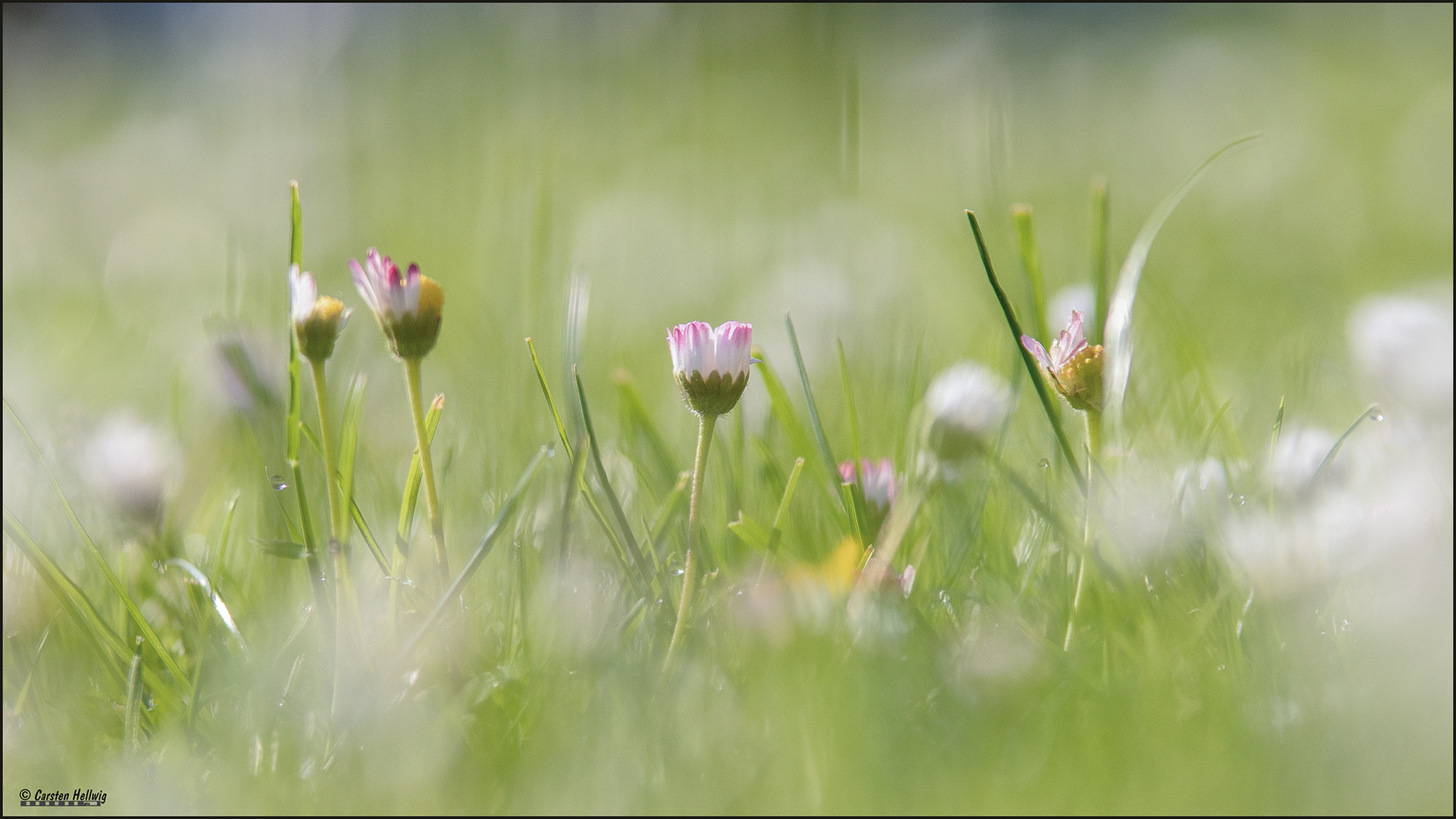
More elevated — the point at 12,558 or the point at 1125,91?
the point at 1125,91

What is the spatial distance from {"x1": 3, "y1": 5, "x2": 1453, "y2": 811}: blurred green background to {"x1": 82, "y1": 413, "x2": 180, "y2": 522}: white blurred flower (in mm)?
67

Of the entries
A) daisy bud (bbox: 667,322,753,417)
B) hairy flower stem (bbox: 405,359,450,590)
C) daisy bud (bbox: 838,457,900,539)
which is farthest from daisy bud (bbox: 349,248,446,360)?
daisy bud (bbox: 838,457,900,539)

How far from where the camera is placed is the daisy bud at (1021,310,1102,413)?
500mm

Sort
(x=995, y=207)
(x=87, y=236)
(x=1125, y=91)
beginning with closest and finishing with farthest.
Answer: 1. (x=995, y=207)
2. (x=87, y=236)
3. (x=1125, y=91)

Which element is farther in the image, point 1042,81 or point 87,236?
point 1042,81

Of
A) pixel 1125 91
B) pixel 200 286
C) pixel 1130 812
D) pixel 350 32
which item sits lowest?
pixel 1130 812

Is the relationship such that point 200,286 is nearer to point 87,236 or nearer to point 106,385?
point 87,236

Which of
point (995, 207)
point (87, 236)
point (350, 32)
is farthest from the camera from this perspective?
point (350, 32)

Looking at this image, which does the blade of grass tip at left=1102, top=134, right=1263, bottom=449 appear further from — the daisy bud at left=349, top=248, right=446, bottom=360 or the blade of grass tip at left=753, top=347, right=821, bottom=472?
the daisy bud at left=349, top=248, right=446, bottom=360

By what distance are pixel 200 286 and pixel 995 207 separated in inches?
65.5

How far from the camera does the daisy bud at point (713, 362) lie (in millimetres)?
504

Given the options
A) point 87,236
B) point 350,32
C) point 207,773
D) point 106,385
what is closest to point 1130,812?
point 207,773

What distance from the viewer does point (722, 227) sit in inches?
77.2

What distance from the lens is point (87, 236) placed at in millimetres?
2330
